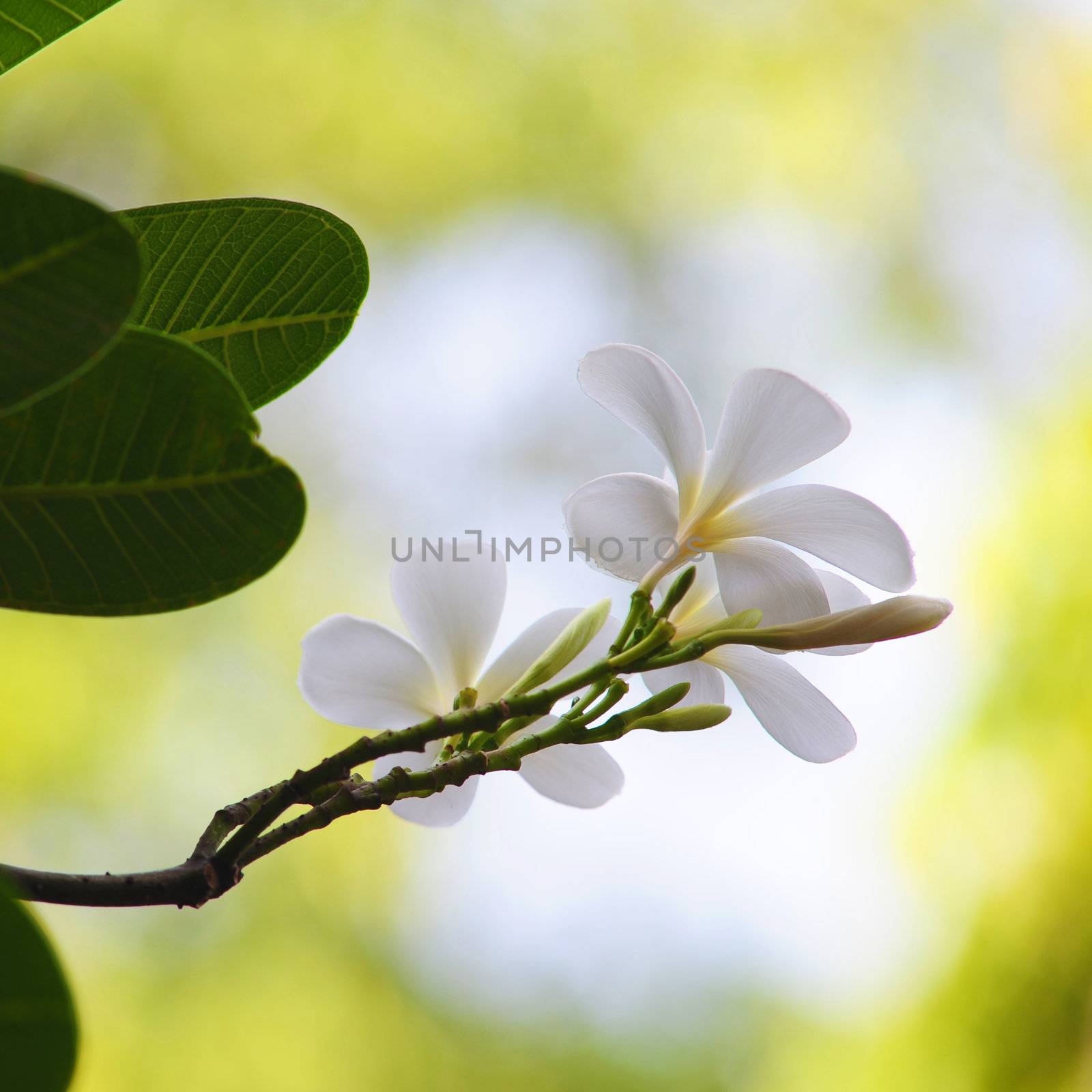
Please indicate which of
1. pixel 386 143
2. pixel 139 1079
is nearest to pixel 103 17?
pixel 386 143

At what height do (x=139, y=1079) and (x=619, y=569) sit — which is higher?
(x=619, y=569)

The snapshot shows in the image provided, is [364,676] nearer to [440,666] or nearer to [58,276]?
[440,666]

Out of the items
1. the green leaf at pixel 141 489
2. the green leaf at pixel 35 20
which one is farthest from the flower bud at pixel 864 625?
the green leaf at pixel 35 20

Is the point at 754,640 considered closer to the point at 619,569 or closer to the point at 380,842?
the point at 619,569

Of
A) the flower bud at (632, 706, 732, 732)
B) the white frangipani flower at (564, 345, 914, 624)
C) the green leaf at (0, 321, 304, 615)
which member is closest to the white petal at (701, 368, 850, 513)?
the white frangipani flower at (564, 345, 914, 624)

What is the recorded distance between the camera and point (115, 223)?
252 millimetres

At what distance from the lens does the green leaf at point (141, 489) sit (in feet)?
1.03

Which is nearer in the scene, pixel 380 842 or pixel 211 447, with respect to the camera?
pixel 211 447

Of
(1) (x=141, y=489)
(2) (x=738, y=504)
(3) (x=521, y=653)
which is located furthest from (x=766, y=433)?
(1) (x=141, y=489)

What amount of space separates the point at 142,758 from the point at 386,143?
2.44 m

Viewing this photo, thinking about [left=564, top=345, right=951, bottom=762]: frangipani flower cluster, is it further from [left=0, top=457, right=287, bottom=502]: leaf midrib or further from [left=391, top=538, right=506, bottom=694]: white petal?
[left=0, top=457, right=287, bottom=502]: leaf midrib

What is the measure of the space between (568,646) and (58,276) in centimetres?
27

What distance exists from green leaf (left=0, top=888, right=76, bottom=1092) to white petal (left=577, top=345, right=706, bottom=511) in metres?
0.32

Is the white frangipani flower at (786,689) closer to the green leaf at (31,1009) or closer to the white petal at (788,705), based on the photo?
the white petal at (788,705)
